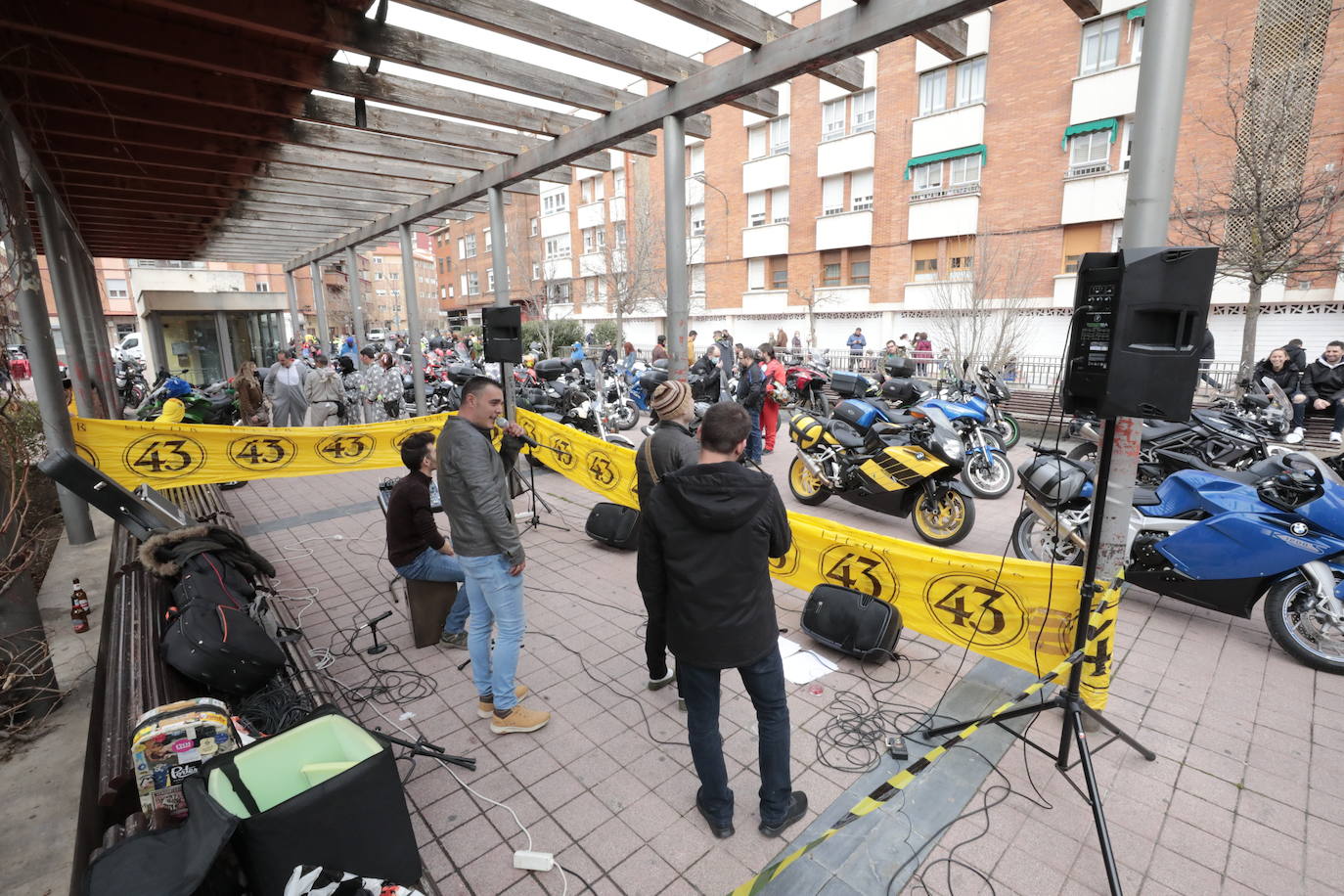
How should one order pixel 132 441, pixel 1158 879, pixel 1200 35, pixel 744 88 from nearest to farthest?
pixel 1158 879 < pixel 744 88 < pixel 132 441 < pixel 1200 35

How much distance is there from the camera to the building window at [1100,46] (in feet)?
63.6

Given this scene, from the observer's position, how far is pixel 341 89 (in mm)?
4941

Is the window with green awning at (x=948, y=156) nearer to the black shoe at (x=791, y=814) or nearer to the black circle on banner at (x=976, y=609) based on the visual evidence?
the black circle on banner at (x=976, y=609)

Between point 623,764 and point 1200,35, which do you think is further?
point 1200,35

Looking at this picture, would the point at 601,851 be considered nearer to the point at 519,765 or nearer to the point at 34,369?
the point at 519,765

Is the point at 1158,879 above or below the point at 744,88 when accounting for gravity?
below

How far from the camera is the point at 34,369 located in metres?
5.35

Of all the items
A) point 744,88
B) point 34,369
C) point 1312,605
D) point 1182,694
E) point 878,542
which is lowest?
point 1182,694

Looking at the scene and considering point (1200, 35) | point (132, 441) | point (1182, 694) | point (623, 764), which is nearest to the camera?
point (623, 764)

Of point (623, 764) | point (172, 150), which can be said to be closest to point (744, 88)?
point (623, 764)

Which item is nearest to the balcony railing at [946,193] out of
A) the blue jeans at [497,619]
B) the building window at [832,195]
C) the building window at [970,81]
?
the building window at [970,81]

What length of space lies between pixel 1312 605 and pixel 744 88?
5017 millimetres

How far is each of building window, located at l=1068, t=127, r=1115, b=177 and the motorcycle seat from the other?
18.9 m

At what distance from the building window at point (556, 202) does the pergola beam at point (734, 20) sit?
3807cm
